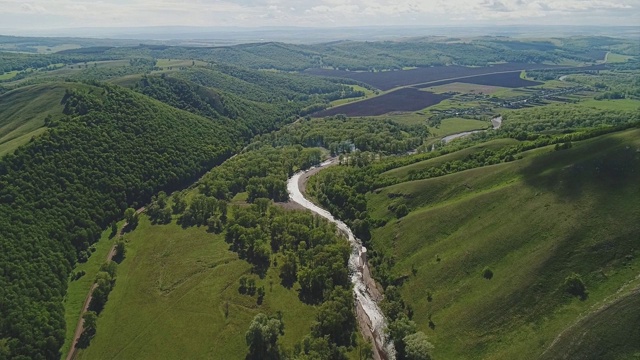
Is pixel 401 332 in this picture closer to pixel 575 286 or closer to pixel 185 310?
pixel 575 286

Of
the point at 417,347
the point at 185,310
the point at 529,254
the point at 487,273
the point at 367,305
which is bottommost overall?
the point at 367,305

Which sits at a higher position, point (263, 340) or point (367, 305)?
point (263, 340)

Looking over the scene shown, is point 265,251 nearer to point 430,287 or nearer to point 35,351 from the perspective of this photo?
point 430,287

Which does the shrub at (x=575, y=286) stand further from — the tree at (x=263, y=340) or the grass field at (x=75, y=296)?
the grass field at (x=75, y=296)

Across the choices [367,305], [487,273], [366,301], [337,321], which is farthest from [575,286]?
[337,321]

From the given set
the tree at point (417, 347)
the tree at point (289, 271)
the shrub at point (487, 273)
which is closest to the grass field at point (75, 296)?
the tree at point (289, 271)

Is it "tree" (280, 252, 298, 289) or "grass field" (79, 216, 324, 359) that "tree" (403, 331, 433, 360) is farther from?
"tree" (280, 252, 298, 289)

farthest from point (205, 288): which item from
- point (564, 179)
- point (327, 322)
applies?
point (564, 179)
